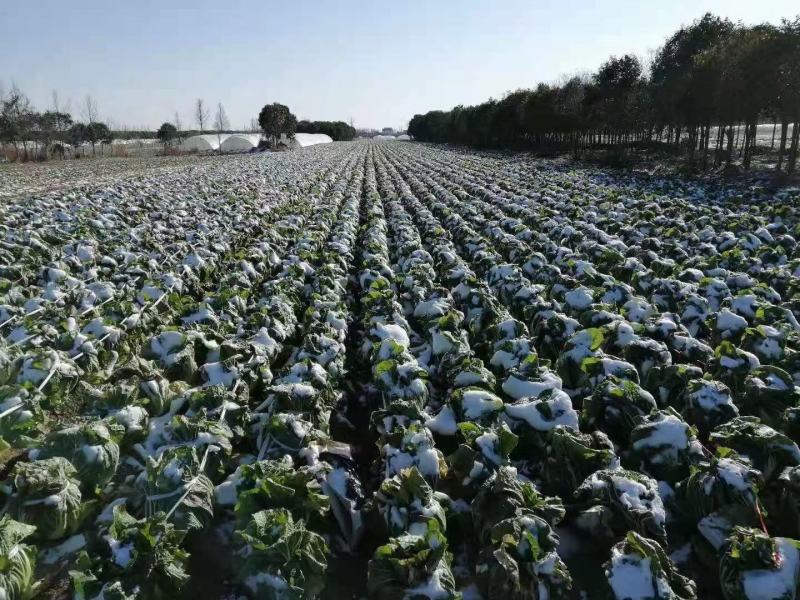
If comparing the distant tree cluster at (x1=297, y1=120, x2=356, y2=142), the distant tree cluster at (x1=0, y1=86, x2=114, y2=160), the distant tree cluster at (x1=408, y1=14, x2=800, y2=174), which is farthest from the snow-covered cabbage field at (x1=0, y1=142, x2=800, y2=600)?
the distant tree cluster at (x1=297, y1=120, x2=356, y2=142)

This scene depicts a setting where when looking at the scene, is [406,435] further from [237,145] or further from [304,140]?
[304,140]

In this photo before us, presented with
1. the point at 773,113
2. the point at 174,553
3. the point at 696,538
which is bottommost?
the point at 696,538

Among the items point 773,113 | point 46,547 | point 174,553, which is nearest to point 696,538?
point 174,553

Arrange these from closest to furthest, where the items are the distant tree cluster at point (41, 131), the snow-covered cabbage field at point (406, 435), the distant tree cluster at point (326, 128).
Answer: the snow-covered cabbage field at point (406, 435) → the distant tree cluster at point (41, 131) → the distant tree cluster at point (326, 128)

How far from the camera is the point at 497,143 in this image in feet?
206

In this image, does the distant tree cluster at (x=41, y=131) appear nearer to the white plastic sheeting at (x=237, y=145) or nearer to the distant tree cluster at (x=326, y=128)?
the white plastic sheeting at (x=237, y=145)

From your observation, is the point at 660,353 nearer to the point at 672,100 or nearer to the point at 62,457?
the point at 62,457

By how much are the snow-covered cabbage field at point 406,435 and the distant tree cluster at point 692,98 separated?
1658 cm

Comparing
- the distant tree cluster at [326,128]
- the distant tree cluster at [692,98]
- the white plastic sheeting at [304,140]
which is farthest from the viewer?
the distant tree cluster at [326,128]

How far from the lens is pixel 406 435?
4.53 meters

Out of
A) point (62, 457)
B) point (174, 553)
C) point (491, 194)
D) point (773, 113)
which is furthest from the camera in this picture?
point (773, 113)

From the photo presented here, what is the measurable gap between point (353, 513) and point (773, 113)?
27851 mm

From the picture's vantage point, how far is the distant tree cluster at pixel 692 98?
72.0 ft

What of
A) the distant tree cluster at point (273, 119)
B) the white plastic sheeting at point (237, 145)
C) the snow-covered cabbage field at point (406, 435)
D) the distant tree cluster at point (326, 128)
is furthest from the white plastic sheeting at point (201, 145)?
the snow-covered cabbage field at point (406, 435)
